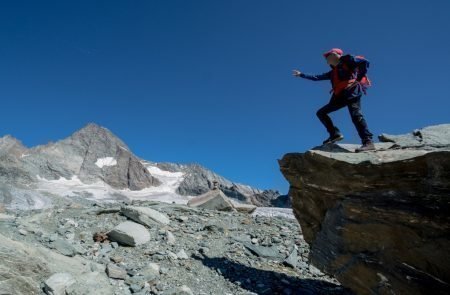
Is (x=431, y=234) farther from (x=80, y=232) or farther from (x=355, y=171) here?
(x=80, y=232)

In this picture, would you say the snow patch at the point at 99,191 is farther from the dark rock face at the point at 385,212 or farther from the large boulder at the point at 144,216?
the dark rock face at the point at 385,212

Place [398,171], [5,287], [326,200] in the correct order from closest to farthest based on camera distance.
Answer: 1. [5,287]
2. [398,171]
3. [326,200]

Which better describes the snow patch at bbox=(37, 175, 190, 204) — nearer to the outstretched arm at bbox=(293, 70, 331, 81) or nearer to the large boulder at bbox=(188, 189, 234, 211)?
the large boulder at bbox=(188, 189, 234, 211)

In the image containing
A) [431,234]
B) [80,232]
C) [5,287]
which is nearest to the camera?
[5,287]

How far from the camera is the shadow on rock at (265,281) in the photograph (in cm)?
994

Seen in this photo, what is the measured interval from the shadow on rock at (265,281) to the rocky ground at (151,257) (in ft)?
0.10

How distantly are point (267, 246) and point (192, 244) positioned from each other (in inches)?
120

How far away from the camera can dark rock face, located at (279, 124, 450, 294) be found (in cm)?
698

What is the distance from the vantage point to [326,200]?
33.0 ft

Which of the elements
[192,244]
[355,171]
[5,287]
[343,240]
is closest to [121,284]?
[5,287]

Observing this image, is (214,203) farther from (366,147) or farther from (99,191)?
(99,191)

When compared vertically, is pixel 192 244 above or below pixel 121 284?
above

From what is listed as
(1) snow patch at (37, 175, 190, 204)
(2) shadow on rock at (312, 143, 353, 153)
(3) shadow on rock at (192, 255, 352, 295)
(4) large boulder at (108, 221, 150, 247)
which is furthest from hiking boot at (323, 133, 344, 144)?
(1) snow patch at (37, 175, 190, 204)

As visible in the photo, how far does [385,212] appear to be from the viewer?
26.0 feet
